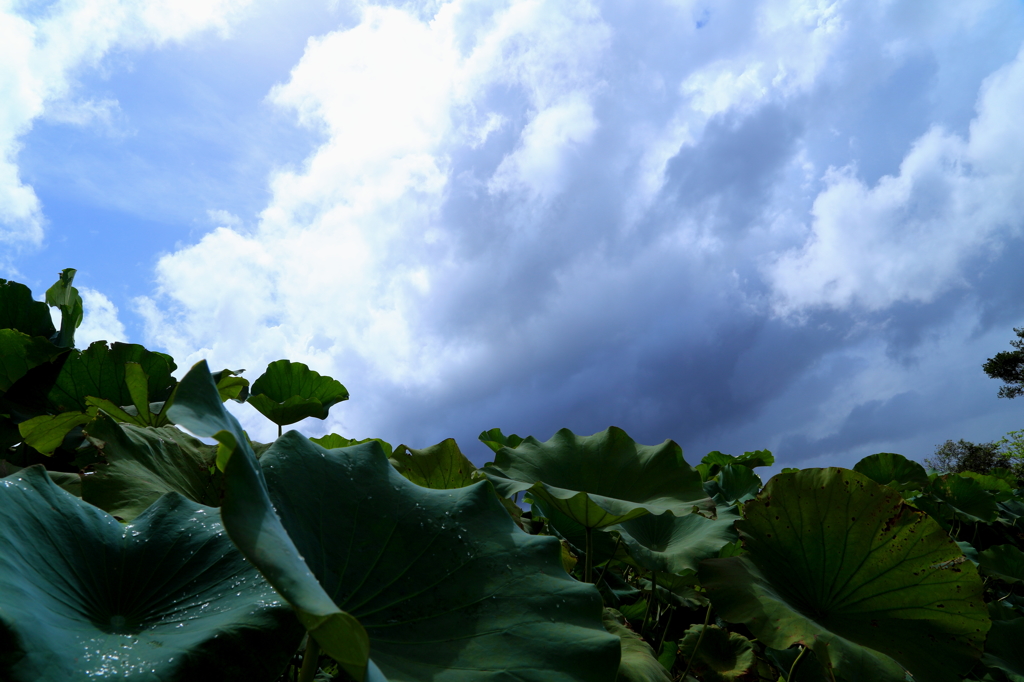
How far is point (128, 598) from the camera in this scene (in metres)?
0.65

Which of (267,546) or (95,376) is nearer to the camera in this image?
(267,546)

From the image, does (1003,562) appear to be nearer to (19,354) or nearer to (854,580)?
(854,580)

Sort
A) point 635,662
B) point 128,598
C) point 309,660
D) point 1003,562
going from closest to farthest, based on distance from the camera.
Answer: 1. point 309,660
2. point 128,598
3. point 635,662
4. point 1003,562

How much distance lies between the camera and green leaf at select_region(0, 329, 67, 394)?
1.68m

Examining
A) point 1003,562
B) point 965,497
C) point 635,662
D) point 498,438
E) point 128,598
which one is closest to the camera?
point 128,598

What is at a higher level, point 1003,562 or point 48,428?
point 48,428

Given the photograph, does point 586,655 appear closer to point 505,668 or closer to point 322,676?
point 505,668

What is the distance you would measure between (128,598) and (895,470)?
3.28 meters

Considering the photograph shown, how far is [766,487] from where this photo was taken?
1.02 meters

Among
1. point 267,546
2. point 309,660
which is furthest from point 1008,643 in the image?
point 267,546

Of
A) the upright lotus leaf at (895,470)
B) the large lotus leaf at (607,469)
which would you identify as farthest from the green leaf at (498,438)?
the upright lotus leaf at (895,470)

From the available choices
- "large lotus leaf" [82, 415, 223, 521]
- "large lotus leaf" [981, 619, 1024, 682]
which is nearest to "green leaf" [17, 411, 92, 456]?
"large lotus leaf" [82, 415, 223, 521]

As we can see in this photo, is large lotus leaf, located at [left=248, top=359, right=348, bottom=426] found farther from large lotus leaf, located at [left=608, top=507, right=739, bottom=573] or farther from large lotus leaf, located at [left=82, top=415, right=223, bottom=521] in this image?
large lotus leaf, located at [left=608, top=507, right=739, bottom=573]

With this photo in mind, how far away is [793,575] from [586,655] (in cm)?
61
